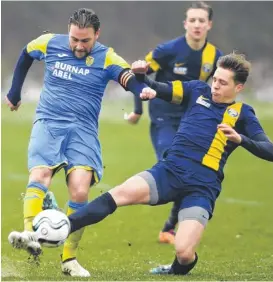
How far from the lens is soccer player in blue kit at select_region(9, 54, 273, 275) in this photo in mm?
7496

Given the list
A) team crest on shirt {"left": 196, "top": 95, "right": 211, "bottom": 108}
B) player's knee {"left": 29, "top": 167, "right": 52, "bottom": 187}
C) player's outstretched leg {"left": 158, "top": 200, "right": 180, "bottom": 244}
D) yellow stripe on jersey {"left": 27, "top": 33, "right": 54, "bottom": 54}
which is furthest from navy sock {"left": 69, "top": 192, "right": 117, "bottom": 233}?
player's outstretched leg {"left": 158, "top": 200, "right": 180, "bottom": 244}

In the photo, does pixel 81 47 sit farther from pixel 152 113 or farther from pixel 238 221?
pixel 238 221

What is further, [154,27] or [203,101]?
[154,27]

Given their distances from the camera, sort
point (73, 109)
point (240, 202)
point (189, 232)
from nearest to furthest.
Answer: point (189, 232)
point (73, 109)
point (240, 202)

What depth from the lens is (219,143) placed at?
25.6 feet

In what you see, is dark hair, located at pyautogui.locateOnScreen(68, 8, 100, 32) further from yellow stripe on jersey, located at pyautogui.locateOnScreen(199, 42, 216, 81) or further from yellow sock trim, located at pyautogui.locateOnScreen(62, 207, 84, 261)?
yellow stripe on jersey, located at pyautogui.locateOnScreen(199, 42, 216, 81)

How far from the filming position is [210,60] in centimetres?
1041

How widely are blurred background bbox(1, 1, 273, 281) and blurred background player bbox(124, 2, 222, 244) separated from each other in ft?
3.22

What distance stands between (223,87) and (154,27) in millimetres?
20397

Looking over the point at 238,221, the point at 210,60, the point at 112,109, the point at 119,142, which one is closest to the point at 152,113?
the point at 210,60

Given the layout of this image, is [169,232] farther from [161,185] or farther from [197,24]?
[161,185]

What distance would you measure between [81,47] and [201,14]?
9.01 feet

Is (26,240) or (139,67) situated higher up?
(139,67)

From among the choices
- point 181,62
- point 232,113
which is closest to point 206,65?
point 181,62
